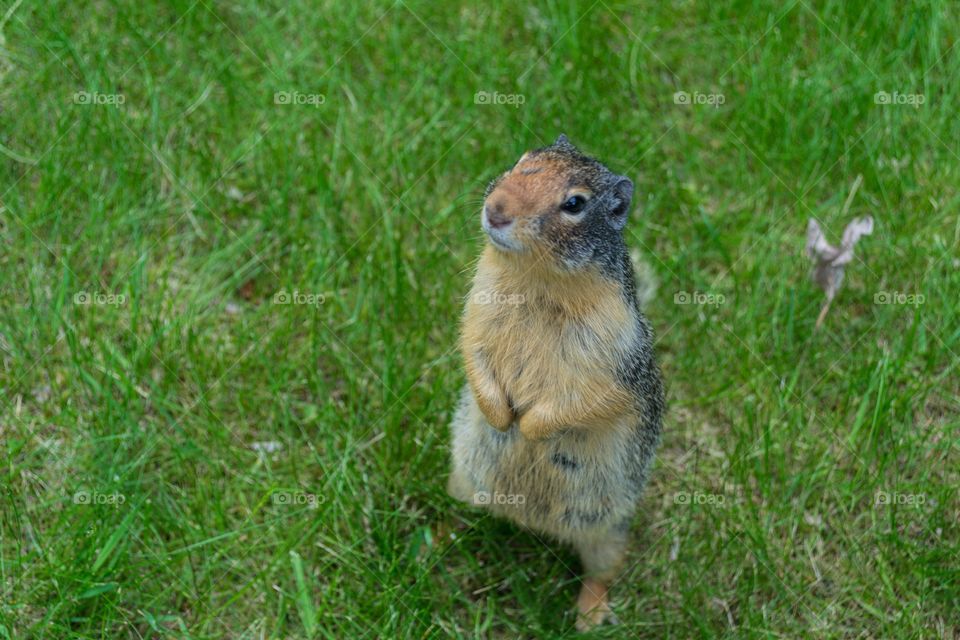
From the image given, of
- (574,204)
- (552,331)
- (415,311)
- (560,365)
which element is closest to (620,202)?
(574,204)

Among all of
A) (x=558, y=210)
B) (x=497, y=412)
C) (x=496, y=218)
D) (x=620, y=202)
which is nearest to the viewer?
(x=496, y=218)

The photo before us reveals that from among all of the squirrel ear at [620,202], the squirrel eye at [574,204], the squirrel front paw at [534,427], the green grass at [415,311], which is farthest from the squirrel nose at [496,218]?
the green grass at [415,311]

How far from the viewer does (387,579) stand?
492 cm

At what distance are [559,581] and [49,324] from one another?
2.92 meters

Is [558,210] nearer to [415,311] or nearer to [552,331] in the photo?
[552,331]

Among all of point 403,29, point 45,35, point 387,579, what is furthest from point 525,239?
point 45,35

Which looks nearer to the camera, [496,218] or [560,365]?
[496,218]

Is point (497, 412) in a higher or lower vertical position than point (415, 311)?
higher

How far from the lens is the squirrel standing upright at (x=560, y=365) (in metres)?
4.07

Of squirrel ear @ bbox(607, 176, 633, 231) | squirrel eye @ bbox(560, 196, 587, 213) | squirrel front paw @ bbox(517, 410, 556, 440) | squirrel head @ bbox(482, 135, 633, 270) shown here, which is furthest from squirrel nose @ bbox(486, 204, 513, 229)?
squirrel front paw @ bbox(517, 410, 556, 440)

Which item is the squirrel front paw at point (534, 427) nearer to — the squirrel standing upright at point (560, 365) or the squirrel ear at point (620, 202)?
the squirrel standing upright at point (560, 365)

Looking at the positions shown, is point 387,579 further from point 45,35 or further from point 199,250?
point 45,35

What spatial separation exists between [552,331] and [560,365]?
145mm

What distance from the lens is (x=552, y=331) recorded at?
14.3 feet
